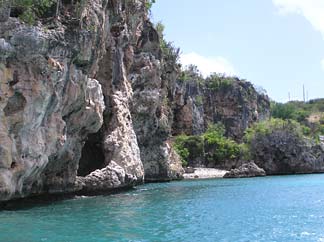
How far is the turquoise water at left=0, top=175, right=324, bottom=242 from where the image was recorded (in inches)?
840

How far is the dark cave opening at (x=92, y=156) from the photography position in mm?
50375

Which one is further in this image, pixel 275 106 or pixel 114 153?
pixel 275 106

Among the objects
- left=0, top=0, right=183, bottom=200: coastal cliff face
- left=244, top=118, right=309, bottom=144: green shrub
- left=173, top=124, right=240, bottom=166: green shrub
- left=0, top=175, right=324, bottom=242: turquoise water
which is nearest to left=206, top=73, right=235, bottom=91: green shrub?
left=173, top=124, right=240, bottom=166: green shrub

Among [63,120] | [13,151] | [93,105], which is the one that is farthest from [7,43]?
[93,105]

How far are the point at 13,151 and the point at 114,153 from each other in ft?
61.7

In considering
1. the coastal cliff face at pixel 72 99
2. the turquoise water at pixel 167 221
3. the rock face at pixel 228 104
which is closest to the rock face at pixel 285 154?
the rock face at pixel 228 104

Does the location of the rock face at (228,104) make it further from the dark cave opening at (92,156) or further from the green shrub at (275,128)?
the dark cave opening at (92,156)

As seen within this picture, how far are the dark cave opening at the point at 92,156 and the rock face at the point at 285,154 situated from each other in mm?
44034

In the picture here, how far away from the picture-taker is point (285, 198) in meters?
39.0

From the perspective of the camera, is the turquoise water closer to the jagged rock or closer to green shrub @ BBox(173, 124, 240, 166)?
the jagged rock

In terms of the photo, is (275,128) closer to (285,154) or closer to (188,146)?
(285,154)

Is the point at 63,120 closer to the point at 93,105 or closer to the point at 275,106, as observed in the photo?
the point at 93,105

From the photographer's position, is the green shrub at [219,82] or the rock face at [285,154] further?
the green shrub at [219,82]

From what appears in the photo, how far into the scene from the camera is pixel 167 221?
84.5 feet
